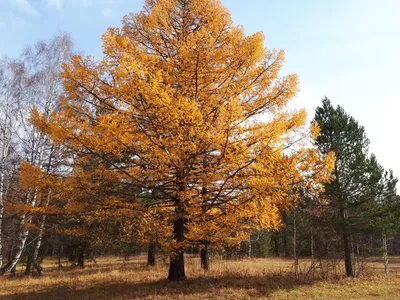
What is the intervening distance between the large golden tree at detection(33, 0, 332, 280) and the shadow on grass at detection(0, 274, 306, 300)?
0.74 m

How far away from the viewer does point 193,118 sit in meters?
6.00

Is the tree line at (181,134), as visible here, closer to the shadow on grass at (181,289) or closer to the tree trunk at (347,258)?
the shadow on grass at (181,289)

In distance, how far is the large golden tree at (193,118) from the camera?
6.05 meters

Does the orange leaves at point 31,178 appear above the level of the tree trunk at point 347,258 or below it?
above

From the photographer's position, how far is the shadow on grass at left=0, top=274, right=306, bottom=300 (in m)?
7.51

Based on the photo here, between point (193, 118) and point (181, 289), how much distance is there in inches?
185

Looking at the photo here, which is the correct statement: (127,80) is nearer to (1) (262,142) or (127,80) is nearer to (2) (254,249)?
(1) (262,142)

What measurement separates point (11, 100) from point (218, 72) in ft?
35.1

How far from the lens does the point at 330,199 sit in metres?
14.2

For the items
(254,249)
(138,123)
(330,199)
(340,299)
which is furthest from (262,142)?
(254,249)

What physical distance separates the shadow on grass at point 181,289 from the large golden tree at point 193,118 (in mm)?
744

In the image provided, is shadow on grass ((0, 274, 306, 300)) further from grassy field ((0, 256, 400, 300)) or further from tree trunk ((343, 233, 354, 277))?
tree trunk ((343, 233, 354, 277))

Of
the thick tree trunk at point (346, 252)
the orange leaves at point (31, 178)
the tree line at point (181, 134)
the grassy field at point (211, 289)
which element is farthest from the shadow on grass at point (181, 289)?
the thick tree trunk at point (346, 252)

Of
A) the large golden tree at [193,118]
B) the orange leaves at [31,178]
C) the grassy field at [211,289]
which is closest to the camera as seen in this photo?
the large golden tree at [193,118]
